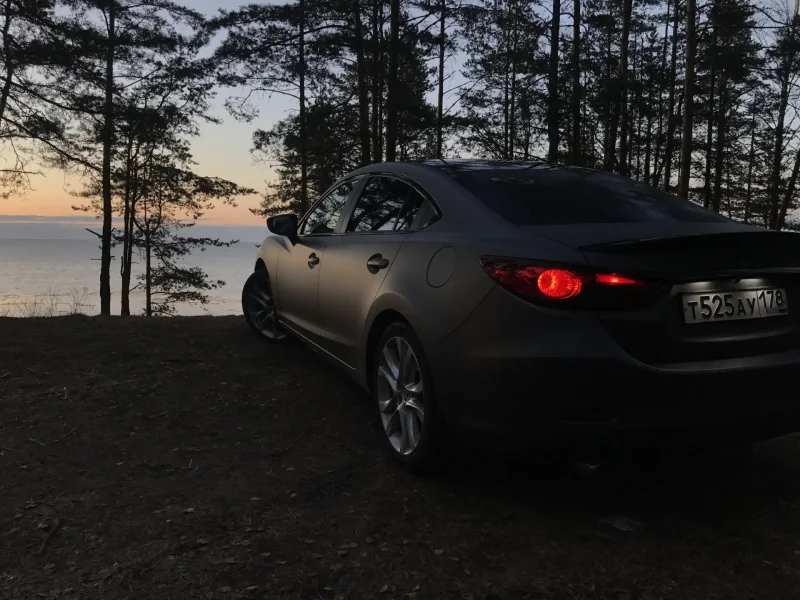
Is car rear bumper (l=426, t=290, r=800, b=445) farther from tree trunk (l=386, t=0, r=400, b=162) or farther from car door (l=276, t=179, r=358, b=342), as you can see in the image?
tree trunk (l=386, t=0, r=400, b=162)

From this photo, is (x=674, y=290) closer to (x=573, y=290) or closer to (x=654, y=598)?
(x=573, y=290)

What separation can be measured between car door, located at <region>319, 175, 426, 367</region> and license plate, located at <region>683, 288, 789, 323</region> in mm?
1405

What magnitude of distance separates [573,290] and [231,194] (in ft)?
80.3

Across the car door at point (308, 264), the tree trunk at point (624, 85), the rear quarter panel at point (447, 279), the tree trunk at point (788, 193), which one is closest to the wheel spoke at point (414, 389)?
the rear quarter panel at point (447, 279)

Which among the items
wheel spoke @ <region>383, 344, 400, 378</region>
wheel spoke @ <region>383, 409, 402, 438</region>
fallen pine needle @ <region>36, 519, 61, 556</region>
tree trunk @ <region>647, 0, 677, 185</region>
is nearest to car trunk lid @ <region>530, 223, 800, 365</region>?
wheel spoke @ <region>383, 344, 400, 378</region>

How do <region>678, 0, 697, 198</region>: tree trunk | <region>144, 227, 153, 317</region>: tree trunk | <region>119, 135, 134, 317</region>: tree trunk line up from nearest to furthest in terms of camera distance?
<region>678, 0, 697, 198</region>: tree trunk < <region>119, 135, 134, 317</region>: tree trunk < <region>144, 227, 153, 317</region>: tree trunk

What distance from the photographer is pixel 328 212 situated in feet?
14.6

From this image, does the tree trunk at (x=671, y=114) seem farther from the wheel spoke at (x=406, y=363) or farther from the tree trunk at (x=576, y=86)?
the wheel spoke at (x=406, y=363)

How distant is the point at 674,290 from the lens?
7.28ft

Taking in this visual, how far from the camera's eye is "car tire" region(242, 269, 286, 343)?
5367 millimetres

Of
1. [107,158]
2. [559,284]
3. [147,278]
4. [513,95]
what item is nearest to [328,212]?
[559,284]

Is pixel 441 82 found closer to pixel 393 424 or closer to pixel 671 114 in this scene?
pixel 671 114

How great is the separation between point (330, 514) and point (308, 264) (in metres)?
2.05

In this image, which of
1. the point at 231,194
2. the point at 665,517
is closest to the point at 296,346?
the point at 665,517
